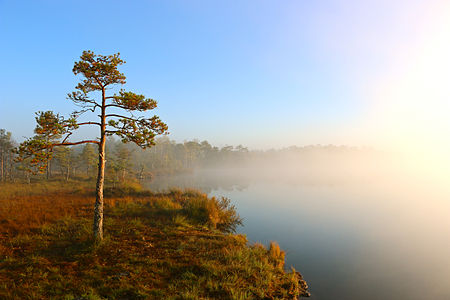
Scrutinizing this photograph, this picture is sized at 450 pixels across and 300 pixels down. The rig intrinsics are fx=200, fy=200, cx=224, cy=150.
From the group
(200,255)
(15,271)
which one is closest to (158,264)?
(200,255)

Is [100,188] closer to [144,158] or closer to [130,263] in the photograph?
[130,263]

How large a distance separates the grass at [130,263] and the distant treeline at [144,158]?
13693 mm

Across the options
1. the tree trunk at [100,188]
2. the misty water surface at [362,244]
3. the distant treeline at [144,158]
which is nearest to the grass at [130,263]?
the tree trunk at [100,188]

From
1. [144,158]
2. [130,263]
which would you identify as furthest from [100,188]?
[144,158]

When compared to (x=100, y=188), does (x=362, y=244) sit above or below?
below

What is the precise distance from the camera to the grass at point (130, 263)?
5.54 m

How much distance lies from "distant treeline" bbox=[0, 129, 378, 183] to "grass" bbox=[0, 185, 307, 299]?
13.7m

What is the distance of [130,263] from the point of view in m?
7.10

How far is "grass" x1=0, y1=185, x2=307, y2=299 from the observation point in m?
5.54

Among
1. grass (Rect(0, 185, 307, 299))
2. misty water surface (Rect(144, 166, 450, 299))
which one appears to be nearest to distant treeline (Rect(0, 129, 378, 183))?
grass (Rect(0, 185, 307, 299))

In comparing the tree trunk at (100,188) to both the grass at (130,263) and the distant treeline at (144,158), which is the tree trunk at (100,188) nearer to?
the grass at (130,263)

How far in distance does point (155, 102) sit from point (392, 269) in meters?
14.1

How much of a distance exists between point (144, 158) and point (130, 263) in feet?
270

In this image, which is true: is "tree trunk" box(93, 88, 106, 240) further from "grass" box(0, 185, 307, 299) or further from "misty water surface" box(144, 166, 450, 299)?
"misty water surface" box(144, 166, 450, 299)
